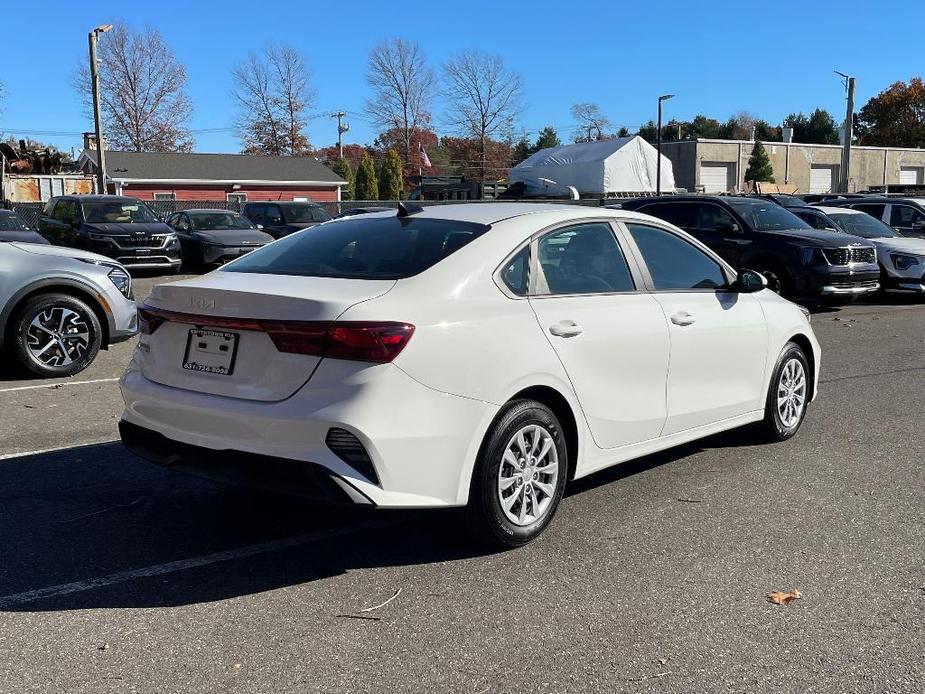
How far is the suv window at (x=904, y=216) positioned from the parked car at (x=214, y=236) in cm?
1360

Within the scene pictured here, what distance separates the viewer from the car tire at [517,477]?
4184 millimetres

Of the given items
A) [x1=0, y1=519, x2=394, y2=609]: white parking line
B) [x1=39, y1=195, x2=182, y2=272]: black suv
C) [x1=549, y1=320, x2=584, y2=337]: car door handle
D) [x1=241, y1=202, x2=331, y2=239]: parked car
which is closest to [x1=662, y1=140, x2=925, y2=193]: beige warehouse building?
[x1=241, y1=202, x2=331, y2=239]: parked car

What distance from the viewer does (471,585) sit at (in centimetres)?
403

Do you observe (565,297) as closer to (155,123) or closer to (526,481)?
(526,481)

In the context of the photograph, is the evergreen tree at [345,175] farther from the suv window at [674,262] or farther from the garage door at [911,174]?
the suv window at [674,262]

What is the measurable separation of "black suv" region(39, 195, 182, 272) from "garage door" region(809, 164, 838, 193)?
70091mm

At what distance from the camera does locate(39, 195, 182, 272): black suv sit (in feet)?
62.8

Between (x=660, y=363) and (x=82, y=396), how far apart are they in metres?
5.19

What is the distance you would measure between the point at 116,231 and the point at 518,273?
1665cm

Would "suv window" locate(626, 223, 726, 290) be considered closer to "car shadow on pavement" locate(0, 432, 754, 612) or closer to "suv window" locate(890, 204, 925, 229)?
"car shadow on pavement" locate(0, 432, 754, 612)

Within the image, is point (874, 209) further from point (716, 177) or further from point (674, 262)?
point (716, 177)

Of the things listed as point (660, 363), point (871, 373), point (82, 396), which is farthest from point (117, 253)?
point (660, 363)

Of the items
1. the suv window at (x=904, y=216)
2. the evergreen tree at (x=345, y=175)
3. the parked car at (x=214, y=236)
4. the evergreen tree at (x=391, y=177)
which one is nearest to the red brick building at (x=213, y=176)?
the evergreen tree at (x=391, y=177)

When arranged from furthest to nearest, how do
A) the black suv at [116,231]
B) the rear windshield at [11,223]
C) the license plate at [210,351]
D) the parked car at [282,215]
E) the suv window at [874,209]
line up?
the parked car at [282,215] < the suv window at [874,209] < the black suv at [116,231] < the rear windshield at [11,223] < the license plate at [210,351]
